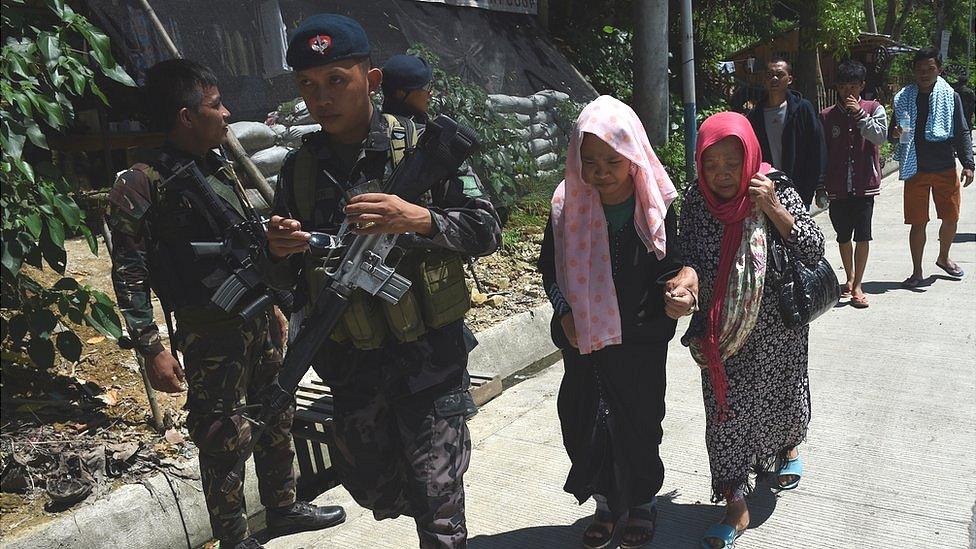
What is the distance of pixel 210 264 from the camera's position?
2922 mm

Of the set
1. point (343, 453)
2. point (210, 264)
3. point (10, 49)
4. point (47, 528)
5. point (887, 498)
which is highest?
point (10, 49)

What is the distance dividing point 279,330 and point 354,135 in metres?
1.13

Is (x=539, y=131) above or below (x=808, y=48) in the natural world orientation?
below

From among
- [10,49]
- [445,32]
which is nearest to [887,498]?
[10,49]

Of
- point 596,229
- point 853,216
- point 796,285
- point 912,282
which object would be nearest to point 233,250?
point 596,229

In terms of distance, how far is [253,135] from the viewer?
20.5ft

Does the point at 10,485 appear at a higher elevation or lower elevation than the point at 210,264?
lower

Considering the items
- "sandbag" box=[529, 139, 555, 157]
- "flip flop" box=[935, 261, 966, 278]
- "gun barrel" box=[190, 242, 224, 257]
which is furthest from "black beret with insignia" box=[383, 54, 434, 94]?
"flip flop" box=[935, 261, 966, 278]

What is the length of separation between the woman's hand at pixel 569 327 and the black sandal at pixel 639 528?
71cm

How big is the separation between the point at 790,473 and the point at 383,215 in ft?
7.18

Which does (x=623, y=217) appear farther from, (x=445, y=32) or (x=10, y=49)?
(x=445, y=32)

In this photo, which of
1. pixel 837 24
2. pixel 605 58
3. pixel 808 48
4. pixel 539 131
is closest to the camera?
pixel 539 131

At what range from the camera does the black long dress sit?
2898 mm

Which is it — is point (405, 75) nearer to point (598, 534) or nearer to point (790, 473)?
point (598, 534)
